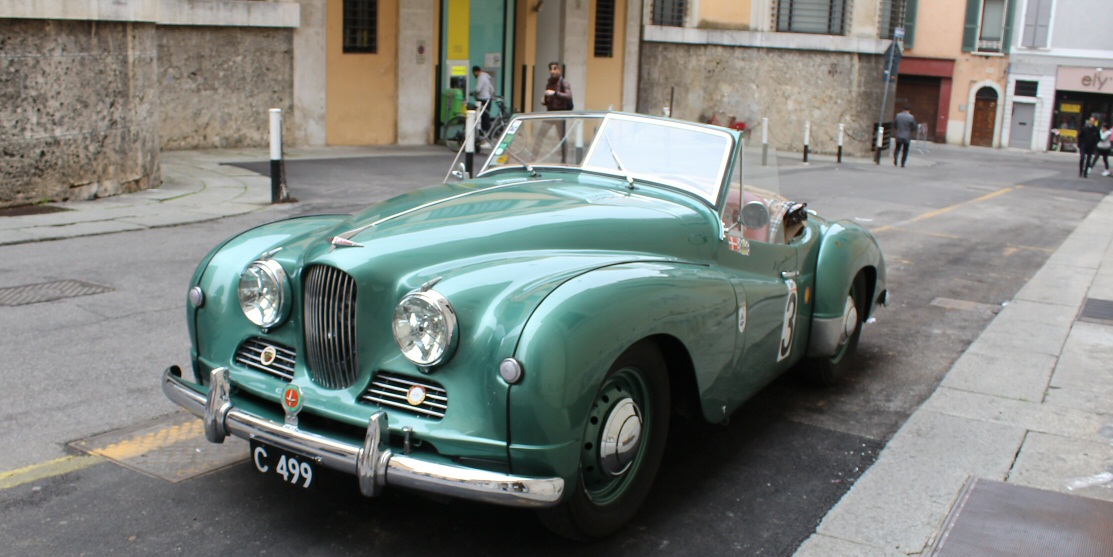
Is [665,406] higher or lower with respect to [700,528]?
higher

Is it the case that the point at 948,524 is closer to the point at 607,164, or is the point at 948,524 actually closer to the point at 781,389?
the point at 781,389

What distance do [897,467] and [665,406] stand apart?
1.45 metres

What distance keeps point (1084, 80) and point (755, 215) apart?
4182cm

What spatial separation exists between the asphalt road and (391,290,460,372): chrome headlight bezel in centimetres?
79

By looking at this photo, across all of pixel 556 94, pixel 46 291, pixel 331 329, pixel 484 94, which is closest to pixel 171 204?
pixel 46 291

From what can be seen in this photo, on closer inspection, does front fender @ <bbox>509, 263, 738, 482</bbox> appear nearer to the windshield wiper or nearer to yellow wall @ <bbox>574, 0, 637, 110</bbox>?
the windshield wiper

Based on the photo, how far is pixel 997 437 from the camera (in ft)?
18.6

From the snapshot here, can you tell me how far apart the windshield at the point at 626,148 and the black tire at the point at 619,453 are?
52.2 inches

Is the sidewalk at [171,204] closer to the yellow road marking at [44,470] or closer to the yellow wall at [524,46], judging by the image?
the yellow road marking at [44,470]

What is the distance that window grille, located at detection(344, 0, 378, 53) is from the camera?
21.0 m

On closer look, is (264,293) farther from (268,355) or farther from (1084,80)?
(1084,80)

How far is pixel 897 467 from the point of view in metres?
5.17

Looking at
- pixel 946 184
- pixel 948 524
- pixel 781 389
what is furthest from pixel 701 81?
pixel 948 524

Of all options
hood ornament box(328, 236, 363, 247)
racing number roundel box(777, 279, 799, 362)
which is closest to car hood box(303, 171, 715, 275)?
hood ornament box(328, 236, 363, 247)
